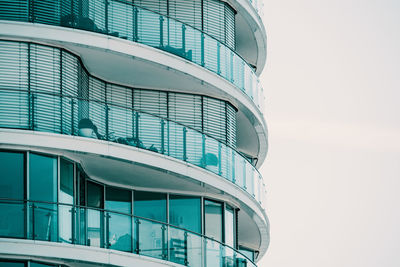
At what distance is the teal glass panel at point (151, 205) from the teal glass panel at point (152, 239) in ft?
9.28

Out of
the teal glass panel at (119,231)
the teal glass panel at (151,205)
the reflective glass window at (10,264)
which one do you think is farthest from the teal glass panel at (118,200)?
the reflective glass window at (10,264)

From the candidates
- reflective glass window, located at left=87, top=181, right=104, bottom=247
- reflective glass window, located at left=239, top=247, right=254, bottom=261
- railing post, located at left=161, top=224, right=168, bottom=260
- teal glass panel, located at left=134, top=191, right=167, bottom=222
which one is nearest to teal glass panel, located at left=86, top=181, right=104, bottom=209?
teal glass panel, located at left=134, top=191, right=167, bottom=222

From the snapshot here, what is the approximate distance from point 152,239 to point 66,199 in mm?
2863

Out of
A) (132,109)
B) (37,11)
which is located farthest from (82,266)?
(37,11)

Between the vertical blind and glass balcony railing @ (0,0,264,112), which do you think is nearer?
the vertical blind

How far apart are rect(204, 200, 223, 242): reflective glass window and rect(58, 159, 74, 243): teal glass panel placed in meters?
5.83

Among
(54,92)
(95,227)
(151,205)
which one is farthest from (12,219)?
(151,205)

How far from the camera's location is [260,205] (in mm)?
43656

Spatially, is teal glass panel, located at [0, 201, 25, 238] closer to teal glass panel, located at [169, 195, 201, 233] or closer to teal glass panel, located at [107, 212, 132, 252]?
teal glass panel, located at [107, 212, 132, 252]

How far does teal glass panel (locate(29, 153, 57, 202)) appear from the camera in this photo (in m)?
35.1

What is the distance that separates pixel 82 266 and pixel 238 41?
47.7 ft

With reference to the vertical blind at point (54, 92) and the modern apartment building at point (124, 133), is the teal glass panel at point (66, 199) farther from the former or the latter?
the vertical blind at point (54, 92)

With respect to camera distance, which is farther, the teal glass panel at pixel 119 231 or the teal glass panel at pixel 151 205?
the teal glass panel at pixel 151 205

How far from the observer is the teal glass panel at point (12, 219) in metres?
34.2
